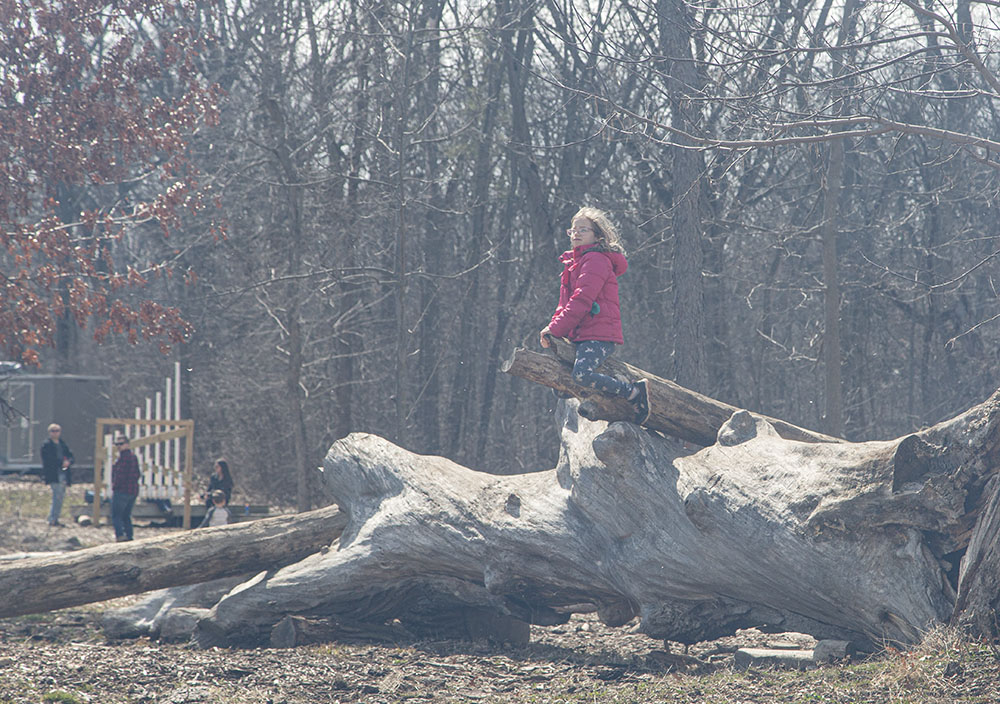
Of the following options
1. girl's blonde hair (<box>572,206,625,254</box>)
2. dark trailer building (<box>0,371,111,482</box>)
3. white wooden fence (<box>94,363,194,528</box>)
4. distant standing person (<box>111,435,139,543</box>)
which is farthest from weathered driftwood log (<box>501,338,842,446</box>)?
dark trailer building (<box>0,371,111,482</box>)

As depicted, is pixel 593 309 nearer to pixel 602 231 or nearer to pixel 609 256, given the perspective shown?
pixel 609 256

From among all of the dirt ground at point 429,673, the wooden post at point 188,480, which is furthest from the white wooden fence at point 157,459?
the dirt ground at point 429,673

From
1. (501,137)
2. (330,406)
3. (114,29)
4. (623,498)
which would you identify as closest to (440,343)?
(330,406)

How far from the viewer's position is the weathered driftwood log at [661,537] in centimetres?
600

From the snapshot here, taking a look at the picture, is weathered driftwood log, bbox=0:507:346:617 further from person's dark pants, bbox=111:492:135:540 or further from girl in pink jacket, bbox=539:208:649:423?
person's dark pants, bbox=111:492:135:540

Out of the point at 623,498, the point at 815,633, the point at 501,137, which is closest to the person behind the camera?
the point at 815,633

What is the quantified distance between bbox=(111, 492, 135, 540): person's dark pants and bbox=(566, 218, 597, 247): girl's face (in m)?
8.86

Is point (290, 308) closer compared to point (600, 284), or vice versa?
point (600, 284)

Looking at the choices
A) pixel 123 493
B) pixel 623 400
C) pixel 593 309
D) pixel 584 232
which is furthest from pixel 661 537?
pixel 123 493

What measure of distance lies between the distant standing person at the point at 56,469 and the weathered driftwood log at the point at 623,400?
11.9 metres

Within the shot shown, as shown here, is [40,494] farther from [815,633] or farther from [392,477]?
[815,633]

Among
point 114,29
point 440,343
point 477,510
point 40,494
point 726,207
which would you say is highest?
point 114,29

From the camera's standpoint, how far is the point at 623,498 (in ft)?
24.5

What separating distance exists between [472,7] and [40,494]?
13.9 metres
